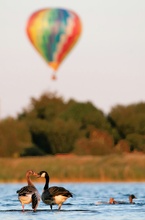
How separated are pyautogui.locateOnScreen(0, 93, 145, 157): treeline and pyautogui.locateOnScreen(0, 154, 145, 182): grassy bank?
31.5ft

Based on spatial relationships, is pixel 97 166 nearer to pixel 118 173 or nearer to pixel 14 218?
pixel 118 173

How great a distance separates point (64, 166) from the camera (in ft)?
177

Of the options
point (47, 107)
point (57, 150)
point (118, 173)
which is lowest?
point (118, 173)

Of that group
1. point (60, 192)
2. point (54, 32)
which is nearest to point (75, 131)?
point (54, 32)

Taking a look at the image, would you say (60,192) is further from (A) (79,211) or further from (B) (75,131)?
(B) (75,131)

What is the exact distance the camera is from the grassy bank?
5159 cm

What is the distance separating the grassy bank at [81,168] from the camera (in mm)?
51594

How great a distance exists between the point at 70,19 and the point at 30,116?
1052 inches

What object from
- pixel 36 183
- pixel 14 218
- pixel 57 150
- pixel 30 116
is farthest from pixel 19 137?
pixel 14 218

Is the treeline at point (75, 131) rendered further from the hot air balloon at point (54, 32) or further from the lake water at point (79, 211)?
the lake water at point (79, 211)

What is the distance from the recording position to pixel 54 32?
6147 cm

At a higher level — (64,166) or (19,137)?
(19,137)

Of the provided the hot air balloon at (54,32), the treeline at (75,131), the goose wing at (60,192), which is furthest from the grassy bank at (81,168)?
the goose wing at (60,192)

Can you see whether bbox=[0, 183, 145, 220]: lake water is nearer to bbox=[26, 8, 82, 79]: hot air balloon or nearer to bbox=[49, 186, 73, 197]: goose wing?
bbox=[49, 186, 73, 197]: goose wing
